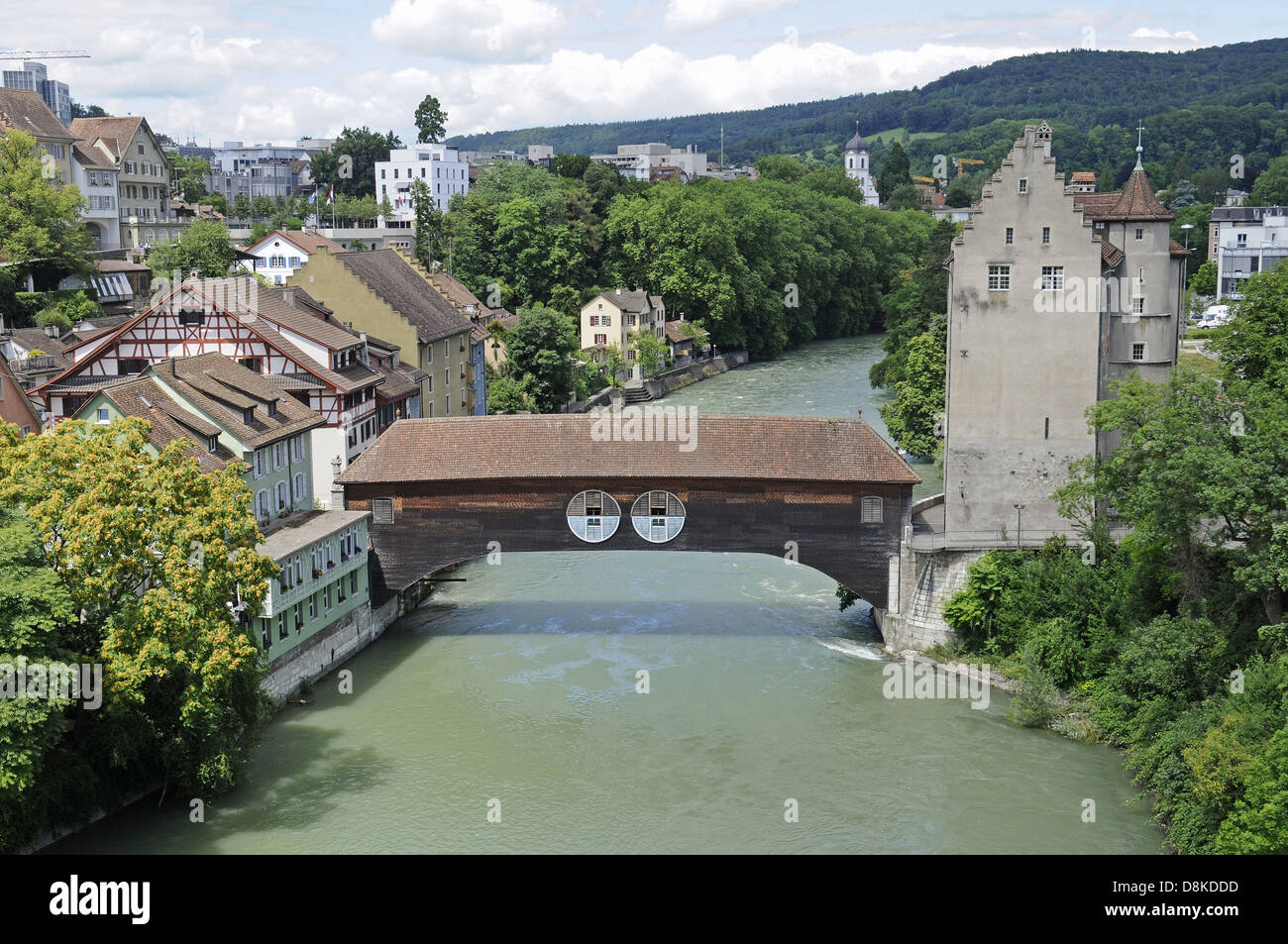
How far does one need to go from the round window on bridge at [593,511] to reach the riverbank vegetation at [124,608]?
9621mm

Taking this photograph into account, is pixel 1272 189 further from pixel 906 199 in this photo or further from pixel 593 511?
pixel 593 511

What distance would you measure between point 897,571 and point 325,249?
80.3ft

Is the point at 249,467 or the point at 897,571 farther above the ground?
the point at 249,467

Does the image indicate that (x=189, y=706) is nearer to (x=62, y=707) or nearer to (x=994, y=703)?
(x=62, y=707)

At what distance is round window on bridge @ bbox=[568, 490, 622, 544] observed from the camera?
108 feet

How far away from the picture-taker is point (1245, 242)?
89.9m

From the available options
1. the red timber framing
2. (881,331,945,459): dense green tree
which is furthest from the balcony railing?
(881,331,945,459): dense green tree

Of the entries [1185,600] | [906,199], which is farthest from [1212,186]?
[1185,600]

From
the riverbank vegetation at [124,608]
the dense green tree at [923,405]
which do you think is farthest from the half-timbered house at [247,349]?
the dense green tree at [923,405]

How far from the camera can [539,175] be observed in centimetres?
8362

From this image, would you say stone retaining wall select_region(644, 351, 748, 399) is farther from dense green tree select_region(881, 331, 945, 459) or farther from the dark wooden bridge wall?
the dark wooden bridge wall

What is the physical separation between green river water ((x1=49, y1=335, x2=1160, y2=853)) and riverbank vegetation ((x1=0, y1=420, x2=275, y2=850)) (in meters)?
1.20

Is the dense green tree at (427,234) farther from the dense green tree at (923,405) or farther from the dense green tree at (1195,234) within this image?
the dense green tree at (1195,234)
